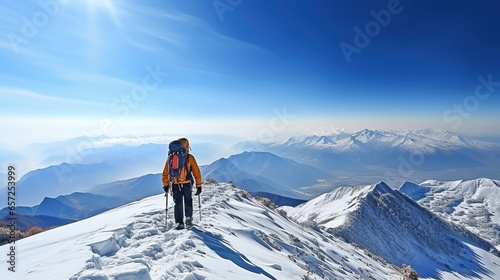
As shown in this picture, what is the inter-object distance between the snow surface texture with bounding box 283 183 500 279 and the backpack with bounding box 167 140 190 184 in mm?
53474

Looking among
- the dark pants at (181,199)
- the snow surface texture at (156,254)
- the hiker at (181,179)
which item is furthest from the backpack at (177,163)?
the snow surface texture at (156,254)

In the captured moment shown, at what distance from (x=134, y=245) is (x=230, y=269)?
315 centimetres

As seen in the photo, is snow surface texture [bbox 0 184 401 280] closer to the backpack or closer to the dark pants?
the dark pants

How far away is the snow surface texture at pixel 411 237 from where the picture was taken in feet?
211

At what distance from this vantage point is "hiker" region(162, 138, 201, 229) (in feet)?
37.9

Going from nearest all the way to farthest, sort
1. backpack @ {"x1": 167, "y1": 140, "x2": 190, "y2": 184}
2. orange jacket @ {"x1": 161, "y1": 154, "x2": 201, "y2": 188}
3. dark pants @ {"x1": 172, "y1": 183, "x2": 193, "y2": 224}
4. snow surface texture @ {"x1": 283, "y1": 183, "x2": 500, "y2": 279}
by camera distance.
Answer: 1. backpack @ {"x1": 167, "y1": 140, "x2": 190, "y2": 184}
2. dark pants @ {"x1": 172, "y1": 183, "x2": 193, "y2": 224}
3. orange jacket @ {"x1": 161, "y1": 154, "x2": 201, "y2": 188}
4. snow surface texture @ {"x1": 283, "y1": 183, "x2": 500, "y2": 279}

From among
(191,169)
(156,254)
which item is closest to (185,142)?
(191,169)

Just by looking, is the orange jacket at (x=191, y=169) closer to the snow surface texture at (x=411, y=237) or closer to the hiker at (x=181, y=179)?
the hiker at (x=181, y=179)

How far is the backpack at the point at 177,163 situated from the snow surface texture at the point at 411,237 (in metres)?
53.5

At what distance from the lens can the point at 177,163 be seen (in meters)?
11.5

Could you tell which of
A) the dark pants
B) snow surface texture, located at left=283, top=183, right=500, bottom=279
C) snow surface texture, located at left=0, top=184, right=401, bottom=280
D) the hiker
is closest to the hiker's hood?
the hiker

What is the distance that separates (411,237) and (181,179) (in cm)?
8426

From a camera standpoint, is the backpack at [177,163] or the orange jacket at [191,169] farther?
the orange jacket at [191,169]

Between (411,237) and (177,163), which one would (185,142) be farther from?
(411,237)
